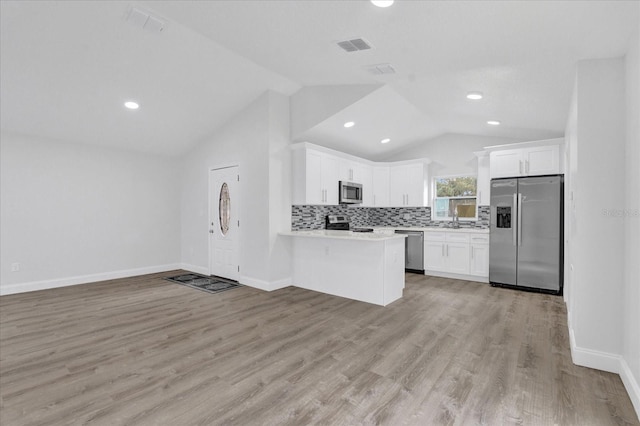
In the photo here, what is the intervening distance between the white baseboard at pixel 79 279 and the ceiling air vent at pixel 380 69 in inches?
224

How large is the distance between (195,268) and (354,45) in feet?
17.8

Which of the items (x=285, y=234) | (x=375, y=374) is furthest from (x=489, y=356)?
(x=285, y=234)

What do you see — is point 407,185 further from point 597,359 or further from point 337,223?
point 597,359

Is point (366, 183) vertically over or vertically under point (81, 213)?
over

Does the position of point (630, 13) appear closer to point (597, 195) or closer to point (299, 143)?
point (597, 195)

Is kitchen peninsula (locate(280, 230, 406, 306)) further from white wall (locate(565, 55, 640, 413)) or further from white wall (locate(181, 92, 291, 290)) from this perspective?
white wall (locate(565, 55, 640, 413))

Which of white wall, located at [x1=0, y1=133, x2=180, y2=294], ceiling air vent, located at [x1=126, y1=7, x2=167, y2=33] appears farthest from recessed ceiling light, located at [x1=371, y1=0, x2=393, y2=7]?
white wall, located at [x1=0, y1=133, x2=180, y2=294]

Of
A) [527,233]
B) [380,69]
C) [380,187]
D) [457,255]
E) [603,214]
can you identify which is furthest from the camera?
[380,187]

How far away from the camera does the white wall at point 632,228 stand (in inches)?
83.9

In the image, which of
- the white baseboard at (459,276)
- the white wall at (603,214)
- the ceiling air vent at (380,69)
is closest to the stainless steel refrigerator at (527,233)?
the white baseboard at (459,276)

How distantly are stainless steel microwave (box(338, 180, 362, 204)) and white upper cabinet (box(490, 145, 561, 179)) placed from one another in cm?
241

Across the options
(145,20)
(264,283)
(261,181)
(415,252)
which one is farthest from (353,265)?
(145,20)

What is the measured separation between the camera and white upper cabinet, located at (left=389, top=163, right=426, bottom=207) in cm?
686

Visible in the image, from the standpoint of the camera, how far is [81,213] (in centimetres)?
571
